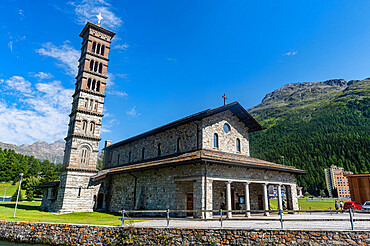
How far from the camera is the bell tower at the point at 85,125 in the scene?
2875 cm

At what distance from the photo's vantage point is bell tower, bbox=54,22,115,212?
94.3 feet

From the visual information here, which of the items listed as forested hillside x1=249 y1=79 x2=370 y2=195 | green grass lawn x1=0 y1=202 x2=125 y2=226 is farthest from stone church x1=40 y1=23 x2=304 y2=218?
forested hillside x1=249 y1=79 x2=370 y2=195

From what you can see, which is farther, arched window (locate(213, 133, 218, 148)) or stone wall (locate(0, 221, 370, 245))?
arched window (locate(213, 133, 218, 148))

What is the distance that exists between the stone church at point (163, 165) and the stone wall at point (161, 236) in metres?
4.71

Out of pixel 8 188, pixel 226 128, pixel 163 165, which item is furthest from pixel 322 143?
pixel 8 188

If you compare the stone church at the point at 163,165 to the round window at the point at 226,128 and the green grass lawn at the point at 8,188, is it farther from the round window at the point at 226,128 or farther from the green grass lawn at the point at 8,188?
the green grass lawn at the point at 8,188

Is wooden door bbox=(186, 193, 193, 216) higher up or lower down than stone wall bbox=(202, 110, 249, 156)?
lower down

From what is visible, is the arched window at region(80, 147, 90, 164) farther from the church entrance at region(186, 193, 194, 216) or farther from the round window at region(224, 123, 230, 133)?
the round window at region(224, 123, 230, 133)

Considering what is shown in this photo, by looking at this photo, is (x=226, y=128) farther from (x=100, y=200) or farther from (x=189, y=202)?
(x=100, y=200)

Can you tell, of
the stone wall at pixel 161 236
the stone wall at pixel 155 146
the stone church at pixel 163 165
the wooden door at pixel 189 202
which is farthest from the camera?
the stone wall at pixel 155 146

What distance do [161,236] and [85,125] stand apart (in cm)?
2306

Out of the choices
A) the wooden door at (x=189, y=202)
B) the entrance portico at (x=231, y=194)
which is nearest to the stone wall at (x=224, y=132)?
the entrance portico at (x=231, y=194)

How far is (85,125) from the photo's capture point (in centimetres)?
3150

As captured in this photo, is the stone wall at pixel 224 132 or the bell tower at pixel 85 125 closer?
the stone wall at pixel 224 132
